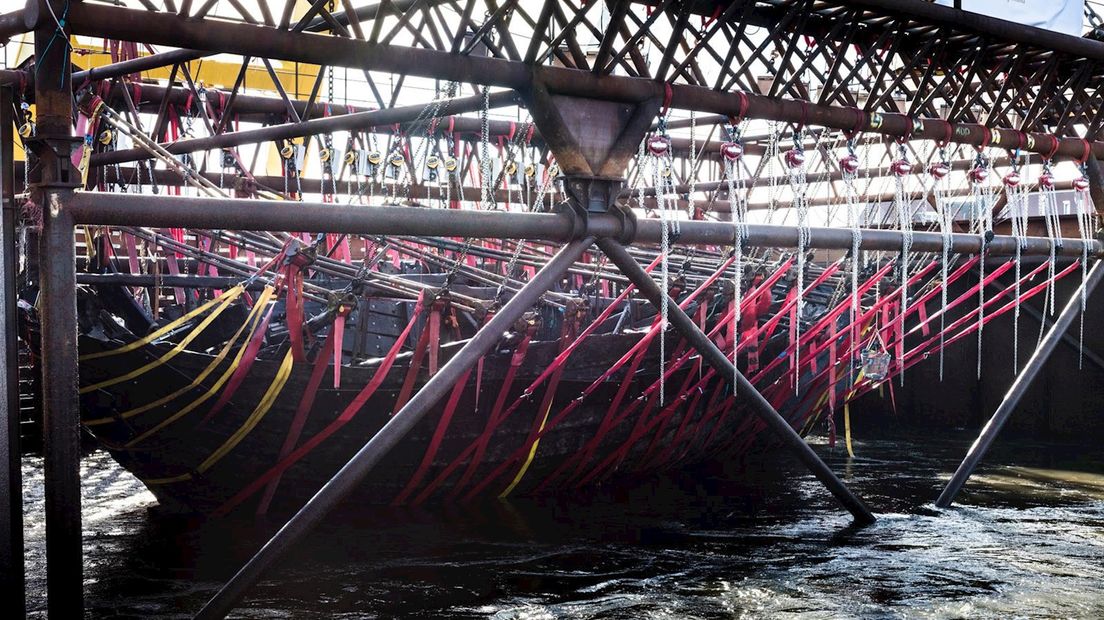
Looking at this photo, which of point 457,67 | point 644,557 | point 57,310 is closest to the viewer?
point 57,310

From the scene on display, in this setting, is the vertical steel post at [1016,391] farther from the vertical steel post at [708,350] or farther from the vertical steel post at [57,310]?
the vertical steel post at [57,310]

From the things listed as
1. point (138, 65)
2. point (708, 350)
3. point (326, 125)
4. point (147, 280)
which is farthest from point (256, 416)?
point (708, 350)

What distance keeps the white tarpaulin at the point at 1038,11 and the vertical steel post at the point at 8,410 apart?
21.4 feet

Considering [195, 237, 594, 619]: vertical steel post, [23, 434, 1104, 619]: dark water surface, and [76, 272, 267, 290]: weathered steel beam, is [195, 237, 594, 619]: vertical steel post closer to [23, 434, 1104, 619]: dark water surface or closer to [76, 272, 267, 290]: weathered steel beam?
[23, 434, 1104, 619]: dark water surface

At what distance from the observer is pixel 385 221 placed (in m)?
5.66

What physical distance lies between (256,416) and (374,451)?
10.0 feet

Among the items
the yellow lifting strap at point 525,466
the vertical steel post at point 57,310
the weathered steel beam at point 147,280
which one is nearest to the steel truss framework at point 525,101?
the vertical steel post at point 57,310

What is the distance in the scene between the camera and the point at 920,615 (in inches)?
263

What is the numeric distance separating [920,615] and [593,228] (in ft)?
10.8

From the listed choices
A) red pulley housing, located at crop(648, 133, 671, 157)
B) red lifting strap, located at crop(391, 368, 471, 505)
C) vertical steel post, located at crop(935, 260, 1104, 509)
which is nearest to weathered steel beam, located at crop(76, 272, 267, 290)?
red lifting strap, located at crop(391, 368, 471, 505)

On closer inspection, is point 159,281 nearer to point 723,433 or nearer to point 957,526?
point 723,433

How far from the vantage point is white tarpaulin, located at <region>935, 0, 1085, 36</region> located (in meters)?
8.08

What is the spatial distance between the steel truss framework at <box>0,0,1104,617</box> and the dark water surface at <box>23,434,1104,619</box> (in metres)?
1.00

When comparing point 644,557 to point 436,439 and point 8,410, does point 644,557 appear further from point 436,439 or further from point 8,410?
point 8,410
